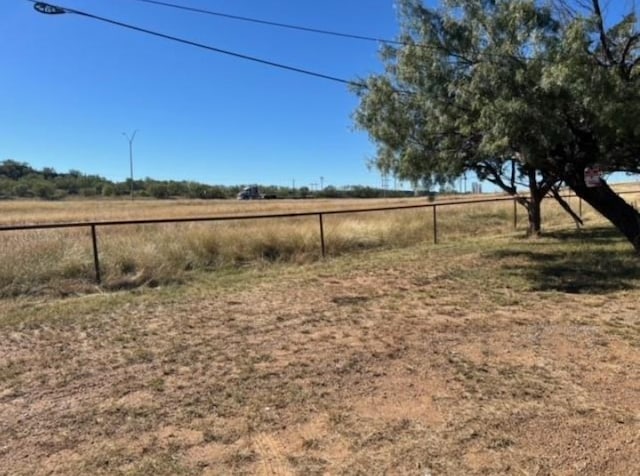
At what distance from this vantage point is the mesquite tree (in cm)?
766

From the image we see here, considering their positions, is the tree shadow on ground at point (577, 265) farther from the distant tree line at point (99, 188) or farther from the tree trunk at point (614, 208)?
the distant tree line at point (99, 188)

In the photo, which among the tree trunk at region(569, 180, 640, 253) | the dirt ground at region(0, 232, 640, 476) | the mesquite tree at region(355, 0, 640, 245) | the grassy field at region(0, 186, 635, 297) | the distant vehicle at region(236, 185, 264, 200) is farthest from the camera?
the distant vehicle at region(236, 185, 264, 200)

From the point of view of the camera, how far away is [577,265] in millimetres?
10180

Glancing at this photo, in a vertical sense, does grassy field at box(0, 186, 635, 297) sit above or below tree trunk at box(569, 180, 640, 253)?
below

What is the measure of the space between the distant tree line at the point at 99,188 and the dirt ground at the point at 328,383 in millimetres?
101351

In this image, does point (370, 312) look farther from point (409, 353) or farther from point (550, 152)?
point (550, 152)

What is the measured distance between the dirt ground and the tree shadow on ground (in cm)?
19

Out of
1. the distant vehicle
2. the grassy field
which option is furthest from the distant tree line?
the grassy field

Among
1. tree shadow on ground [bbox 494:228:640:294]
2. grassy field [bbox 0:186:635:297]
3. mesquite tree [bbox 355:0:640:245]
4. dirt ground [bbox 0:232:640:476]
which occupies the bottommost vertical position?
dirt ground [bbox 0:232:640:476]

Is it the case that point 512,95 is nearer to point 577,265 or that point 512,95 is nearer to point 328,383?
point 577,265

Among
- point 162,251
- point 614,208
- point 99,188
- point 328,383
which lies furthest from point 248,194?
point 328,383

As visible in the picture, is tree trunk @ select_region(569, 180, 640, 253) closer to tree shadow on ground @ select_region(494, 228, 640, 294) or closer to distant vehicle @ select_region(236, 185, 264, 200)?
tree shadow on ground @ select_region(494, 228, 640, 294)

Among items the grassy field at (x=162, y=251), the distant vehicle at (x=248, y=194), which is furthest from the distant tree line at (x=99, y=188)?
the grassy field at (x=162, y=251)

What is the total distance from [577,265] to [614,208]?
140 cm
